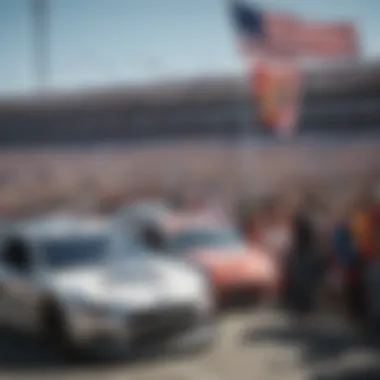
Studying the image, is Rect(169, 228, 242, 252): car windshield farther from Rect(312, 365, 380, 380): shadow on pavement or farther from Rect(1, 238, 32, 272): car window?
Rect(312, 365, 380, 380): shadow on pavement

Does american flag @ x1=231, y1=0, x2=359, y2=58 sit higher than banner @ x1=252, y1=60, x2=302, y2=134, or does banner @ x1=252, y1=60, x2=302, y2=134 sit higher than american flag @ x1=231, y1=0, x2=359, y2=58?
american flag @ x1=231, y1=0, x2=359, y2=58

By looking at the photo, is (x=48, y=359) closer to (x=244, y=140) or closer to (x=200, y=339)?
(x=200, y=339)

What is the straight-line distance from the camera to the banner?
3.50m

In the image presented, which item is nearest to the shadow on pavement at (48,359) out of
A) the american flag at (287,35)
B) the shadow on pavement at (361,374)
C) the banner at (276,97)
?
the shadow on pavement at (361,374)

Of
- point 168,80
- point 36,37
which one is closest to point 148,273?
point 168,80

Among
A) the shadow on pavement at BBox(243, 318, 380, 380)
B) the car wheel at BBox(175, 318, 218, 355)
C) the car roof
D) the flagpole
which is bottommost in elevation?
the shadow on pavement at BBox(243, 318, 380, 380)

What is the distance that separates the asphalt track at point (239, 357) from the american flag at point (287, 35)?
3.11 ft

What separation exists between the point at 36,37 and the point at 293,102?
956 millimetres

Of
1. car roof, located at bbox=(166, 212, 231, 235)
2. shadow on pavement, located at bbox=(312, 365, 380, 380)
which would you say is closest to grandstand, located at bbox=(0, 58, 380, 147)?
car roof, located at bbox=(166, 212, 231, 235)

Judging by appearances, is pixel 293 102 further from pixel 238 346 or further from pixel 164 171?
pixel 238 346

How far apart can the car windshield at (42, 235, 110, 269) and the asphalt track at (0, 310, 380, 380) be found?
0.31m

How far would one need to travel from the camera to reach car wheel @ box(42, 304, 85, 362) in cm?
348

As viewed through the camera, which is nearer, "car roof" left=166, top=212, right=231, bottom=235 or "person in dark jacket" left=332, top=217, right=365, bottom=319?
"car roof" left=166, top=212, right=231, bottom=235

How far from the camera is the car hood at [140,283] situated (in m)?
3.43
